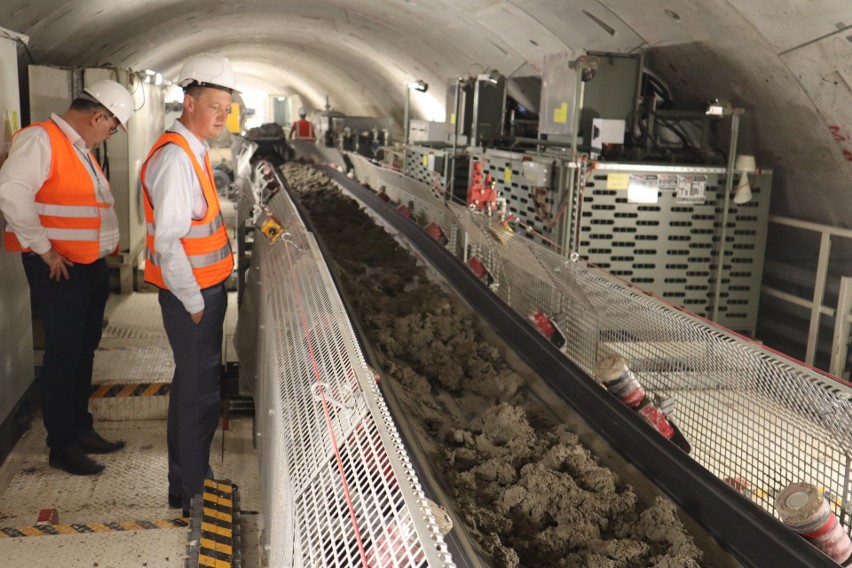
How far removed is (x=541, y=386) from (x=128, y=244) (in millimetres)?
4707

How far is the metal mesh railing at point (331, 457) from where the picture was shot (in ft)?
3.57

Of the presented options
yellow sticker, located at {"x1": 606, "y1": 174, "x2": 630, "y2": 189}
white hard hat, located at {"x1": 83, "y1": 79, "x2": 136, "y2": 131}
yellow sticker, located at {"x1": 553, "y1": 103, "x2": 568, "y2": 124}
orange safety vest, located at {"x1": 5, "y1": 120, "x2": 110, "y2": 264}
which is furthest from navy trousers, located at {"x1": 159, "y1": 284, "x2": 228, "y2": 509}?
yellow sticker, located at {"x1": 553, "y1": 103, "x2": 568, "y2": 124}

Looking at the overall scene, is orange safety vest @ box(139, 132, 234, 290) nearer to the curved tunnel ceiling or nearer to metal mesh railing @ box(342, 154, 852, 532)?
metal mesh railing @ box(342, 154, 852, 532)

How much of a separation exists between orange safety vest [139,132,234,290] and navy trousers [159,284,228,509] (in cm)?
6

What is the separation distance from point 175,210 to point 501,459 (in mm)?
1377

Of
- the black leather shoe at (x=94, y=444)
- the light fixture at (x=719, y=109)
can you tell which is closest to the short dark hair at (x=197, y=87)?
the black leather shoe at (x=94, y=444)

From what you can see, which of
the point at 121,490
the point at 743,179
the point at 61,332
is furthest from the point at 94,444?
the point at 743,179

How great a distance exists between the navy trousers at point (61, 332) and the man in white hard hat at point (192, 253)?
1.79 ft

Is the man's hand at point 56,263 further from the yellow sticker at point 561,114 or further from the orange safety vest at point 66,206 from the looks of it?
the yellow sticker at point 561,114

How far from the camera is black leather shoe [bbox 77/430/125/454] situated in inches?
143

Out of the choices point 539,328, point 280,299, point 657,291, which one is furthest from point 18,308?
point 657,291

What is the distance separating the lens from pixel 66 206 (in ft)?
10.9

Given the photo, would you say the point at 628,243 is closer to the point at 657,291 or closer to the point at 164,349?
the point at 657,291

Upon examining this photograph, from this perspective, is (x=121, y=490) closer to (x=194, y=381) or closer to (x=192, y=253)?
(x=194, y=381)
